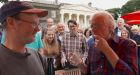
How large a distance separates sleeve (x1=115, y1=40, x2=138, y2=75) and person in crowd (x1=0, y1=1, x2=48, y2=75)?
3.10 ft

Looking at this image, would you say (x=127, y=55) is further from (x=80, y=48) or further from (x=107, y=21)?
(x=80, y=48)

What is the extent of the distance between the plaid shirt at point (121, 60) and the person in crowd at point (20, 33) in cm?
97

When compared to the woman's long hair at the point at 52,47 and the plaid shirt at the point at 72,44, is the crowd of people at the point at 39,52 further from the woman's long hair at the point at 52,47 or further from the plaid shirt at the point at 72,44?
the plaid shirt at the point at 72,44

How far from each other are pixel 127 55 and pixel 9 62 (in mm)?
1360

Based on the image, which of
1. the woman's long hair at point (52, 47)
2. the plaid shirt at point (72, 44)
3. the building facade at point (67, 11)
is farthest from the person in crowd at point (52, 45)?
the building facade at point (67, 11)

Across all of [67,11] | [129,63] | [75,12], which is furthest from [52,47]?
[75,12]

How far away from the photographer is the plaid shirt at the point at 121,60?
142 inches

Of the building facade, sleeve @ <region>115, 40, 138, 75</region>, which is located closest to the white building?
the building facade

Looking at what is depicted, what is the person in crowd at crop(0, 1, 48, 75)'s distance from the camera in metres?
2.78

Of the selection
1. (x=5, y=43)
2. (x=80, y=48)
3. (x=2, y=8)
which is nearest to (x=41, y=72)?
(x=5, y=43)

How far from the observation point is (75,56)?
3.98 meters

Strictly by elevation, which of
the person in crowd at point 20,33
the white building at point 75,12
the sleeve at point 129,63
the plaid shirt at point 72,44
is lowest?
the white building at point 75,12

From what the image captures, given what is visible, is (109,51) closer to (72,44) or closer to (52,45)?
(52,45)

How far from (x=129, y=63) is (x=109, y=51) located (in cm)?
25
